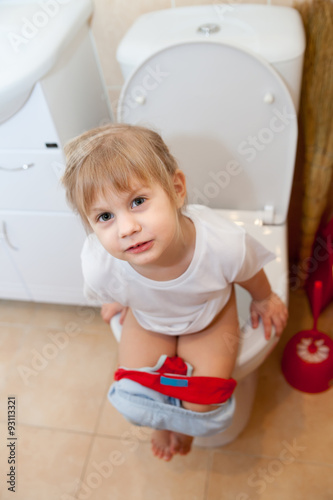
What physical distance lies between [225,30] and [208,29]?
0.04 metres

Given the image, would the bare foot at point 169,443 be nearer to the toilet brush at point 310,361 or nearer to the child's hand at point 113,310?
the child's hand at point 113,310

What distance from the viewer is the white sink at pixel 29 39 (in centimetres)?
82

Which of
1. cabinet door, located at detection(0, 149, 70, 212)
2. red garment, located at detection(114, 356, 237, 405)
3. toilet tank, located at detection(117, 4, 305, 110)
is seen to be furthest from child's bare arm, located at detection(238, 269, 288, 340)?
cabinet door, located at detection(0, 149, 70, 212)

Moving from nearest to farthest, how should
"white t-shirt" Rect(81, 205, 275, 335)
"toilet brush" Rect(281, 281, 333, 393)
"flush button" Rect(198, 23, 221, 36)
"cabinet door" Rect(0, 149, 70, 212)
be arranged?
"white t-shirt" Rect(81, 205, 275, 335) < "flush button" Rect(198, 23, 221, 36) < "cabinet door" Rect(0, 149, 70, 212) < "toilet brush" Rect(281, 281, 333, 393)

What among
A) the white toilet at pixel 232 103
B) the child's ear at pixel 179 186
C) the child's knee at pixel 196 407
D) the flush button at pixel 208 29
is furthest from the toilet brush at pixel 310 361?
the flush button at pixel 208 29

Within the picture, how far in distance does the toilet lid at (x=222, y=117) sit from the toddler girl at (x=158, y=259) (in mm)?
188

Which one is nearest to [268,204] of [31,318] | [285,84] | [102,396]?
[285,84]

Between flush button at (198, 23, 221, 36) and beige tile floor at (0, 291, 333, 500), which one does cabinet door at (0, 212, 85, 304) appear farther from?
flush button at (198, 23, 221, 36)

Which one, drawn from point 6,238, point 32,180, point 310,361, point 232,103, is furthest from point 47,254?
point 310,361

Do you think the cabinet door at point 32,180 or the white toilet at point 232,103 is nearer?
the white toilet at point 232,103

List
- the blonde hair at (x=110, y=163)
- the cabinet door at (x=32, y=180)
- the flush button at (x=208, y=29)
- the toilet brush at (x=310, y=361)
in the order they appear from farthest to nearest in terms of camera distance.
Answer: the toilet brush at (x=310, y=361), the cabinet door at (x=32, y=180), the flush button at (x=208, y=29), the blonde hair at (x=110, y=163)

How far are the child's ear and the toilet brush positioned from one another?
54cm

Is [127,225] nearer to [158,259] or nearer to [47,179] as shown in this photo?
[158,259]

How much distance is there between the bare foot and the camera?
35.9 inches
